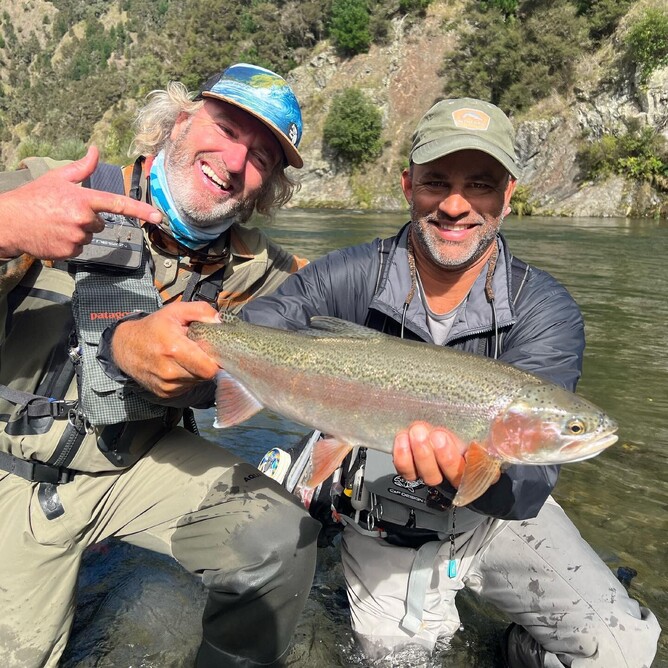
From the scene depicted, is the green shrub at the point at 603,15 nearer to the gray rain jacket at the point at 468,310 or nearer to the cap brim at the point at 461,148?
the cap brim at the point at 461,148

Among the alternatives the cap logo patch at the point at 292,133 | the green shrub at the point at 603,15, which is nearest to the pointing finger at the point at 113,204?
the cap logo patch at the point at 292,133

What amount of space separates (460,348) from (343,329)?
31.2 inches

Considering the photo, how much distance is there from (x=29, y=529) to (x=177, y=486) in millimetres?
A: 702

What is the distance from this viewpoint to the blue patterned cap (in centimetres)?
344

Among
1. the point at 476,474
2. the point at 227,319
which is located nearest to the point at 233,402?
the point at 227,319

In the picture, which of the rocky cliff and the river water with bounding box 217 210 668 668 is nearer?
the river water with bounding box 217 210 668 668

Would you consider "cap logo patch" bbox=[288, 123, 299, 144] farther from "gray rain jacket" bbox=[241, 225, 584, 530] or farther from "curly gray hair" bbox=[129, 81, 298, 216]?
"gray rain jacket" bbox=[241, 225, 584, 530]

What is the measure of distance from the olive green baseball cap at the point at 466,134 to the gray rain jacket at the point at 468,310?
18.8 inches

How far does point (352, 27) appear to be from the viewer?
54.5 metres

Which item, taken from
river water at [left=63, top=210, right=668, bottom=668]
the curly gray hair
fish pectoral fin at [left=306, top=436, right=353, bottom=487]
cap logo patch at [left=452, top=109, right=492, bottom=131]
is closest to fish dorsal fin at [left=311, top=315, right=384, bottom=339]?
fish pectoral fin at [left=306, top=436, right=353, bottom=487]

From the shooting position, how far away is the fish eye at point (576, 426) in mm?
2281

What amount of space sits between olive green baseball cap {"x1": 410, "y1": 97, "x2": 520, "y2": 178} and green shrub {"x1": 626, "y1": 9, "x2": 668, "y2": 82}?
1490 inches

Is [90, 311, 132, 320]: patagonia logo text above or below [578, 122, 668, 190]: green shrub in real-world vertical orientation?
above

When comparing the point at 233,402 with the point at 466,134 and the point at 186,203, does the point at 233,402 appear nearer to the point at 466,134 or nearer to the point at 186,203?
the point at 186,203
